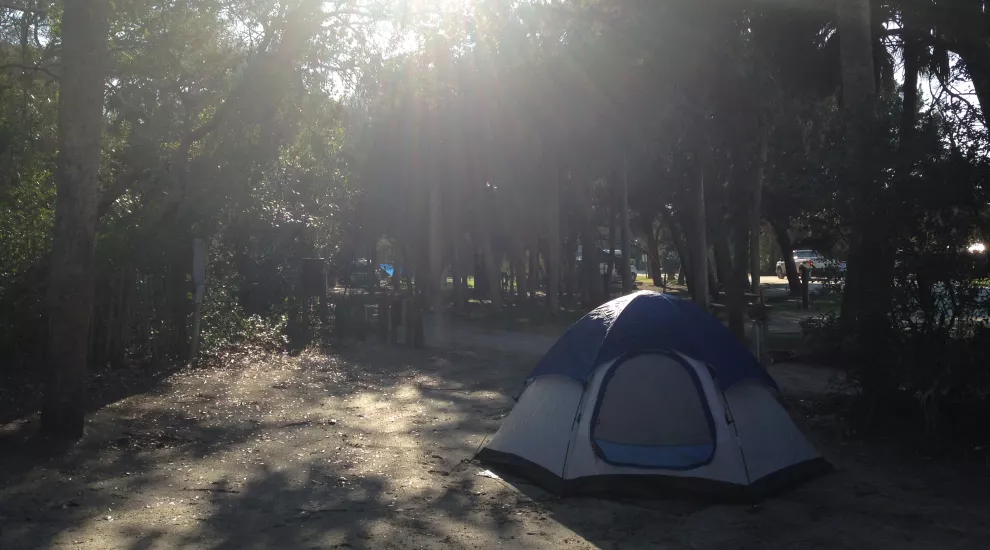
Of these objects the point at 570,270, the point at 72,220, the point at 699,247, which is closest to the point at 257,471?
the point at 72,220

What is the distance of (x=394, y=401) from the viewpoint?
1291cm

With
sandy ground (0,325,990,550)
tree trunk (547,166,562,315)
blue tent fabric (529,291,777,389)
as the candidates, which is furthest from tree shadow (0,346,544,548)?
tree trunk (547,166,562,315)

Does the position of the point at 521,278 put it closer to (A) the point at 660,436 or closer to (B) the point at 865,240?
(B) the point at 865,240

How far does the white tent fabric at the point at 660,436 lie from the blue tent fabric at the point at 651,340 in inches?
4.0

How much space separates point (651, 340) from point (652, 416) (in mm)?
708

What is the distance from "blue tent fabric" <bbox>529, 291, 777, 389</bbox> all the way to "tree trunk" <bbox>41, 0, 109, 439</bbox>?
4.71 m

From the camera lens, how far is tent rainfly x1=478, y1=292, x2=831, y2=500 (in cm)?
781

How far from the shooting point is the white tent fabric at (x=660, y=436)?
25.6 ft

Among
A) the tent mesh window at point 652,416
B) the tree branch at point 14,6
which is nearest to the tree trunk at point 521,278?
the tree branch at point 14,6

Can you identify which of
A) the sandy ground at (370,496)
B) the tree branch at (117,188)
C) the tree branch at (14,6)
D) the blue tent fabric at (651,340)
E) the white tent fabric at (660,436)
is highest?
the tree branch at (14,6)

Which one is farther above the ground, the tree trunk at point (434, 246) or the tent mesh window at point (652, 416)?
the tree trunk at point (434, 246)

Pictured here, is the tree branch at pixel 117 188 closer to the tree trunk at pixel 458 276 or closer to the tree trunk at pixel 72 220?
the tree trunk at pixel 72 220

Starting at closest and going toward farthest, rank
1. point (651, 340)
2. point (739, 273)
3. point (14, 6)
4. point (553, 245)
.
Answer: point (651, 340) < point (14, 6) < point (739, 273) < point (553, 245)

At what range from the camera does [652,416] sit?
816 centimetres
